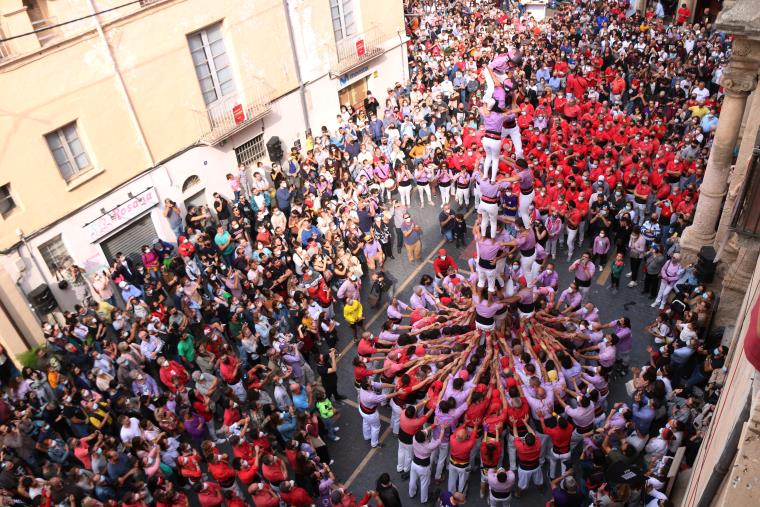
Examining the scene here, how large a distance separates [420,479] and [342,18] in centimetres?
1698

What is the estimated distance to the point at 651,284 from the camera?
14.7 meters

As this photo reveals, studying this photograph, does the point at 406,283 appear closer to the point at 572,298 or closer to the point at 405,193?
the point at 405,193

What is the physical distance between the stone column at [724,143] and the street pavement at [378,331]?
1977 mm

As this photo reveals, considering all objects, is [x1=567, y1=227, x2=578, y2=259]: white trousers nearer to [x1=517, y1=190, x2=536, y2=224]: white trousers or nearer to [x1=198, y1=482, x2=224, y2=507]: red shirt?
[x1=517, y1=190, x2=536, y2=224]: white trousers

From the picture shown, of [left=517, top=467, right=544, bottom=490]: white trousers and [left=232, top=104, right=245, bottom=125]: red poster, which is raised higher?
[left=232, top=104, right=245, bottom=125]: red poster

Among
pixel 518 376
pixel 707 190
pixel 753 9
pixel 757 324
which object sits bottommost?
pixel 518 376

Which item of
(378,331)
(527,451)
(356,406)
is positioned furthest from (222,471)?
(378,331)

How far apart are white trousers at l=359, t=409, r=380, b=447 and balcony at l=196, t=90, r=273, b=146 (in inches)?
386

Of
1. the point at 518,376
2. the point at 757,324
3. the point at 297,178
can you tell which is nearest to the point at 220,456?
the point at 518,376

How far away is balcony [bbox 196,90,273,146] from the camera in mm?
17938

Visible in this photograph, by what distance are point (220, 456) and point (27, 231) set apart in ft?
25.9

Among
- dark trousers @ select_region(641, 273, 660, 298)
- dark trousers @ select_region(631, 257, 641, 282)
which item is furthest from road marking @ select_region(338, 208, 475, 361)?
dark trousers @ select_region(641, 273, 660, 298)

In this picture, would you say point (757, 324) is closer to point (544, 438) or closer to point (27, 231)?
point (544, 438)

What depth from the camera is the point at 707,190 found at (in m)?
13.8
